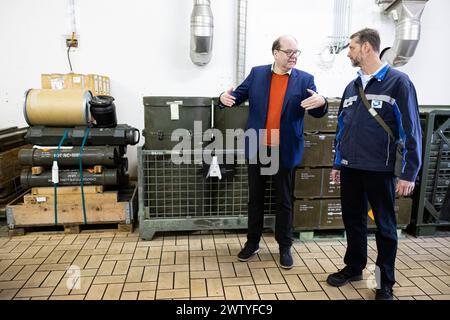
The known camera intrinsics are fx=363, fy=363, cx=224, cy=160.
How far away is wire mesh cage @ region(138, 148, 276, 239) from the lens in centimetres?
318

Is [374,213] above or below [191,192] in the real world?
above

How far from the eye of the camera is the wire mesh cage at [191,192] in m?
3.18

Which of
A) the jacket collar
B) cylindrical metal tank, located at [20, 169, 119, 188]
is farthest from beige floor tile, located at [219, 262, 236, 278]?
the jacket collar

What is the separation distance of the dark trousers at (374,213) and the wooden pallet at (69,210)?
1.98 meters

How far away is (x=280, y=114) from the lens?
8.58ft

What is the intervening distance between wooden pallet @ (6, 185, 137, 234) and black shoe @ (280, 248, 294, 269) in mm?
1474

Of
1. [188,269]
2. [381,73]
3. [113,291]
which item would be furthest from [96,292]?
[381,73]

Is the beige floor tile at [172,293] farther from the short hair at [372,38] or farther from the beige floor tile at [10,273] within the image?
the short hair at [372,38]

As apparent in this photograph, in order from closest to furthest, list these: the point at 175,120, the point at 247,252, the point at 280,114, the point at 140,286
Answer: the point at 140,286, the point at 280,114, the point at 247,252, the point at 175,120

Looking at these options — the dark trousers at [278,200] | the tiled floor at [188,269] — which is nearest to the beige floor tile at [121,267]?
the tiled floor at [188,269]

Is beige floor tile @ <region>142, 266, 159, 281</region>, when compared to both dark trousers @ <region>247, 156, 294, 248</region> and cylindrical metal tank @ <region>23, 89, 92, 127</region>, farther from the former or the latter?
cylindrical metal tank @ <region>23, 89, 92, 127</region>

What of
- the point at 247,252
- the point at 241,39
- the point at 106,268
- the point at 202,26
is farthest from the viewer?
the point at 241,39

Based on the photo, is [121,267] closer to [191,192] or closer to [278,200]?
[191,192]

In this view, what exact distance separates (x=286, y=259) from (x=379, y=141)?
117 cm
